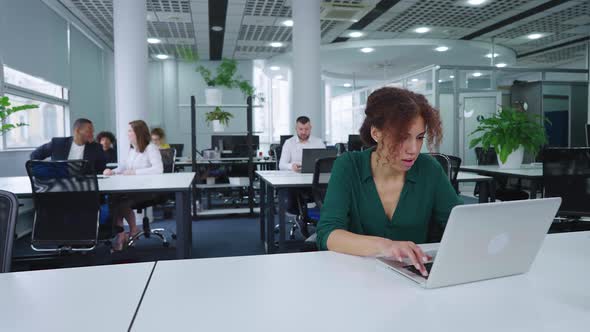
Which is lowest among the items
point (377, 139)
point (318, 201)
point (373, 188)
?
point (318, 201)

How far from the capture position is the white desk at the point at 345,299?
89 cm

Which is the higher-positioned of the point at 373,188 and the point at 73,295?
the point at 373,188

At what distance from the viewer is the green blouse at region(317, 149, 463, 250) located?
161 cm

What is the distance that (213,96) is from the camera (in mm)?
6086

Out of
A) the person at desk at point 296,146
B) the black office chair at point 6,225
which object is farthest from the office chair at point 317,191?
the person at desk at point 296,146

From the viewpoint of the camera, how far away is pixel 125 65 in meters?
5.52

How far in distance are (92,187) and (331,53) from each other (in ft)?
26.4

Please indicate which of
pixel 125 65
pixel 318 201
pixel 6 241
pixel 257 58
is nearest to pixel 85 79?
pixel 125 65

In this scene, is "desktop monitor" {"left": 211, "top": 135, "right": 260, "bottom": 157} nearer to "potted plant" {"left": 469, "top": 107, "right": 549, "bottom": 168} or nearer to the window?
the window

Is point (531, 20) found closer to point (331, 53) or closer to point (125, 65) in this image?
point (331, 53)

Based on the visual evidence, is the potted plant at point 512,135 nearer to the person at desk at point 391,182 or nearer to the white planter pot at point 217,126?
the person at desk at point 391,182

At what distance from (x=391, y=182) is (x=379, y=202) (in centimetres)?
11

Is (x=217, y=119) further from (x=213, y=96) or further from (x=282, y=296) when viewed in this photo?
(x=282, y=296)

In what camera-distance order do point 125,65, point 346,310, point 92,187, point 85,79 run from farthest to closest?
1. point 85,79
2. point 125,65
3. point 92,187
4. point 346,310
